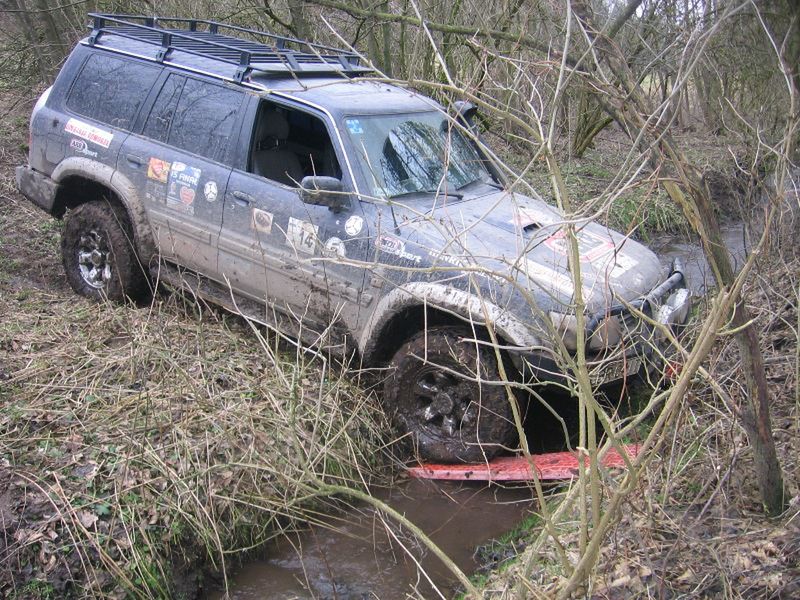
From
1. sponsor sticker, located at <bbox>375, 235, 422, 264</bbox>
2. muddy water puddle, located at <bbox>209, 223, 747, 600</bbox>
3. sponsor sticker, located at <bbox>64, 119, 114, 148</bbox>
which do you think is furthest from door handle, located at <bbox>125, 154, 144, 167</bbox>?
muddy water puddle, located at <bbox>209, 223, 747, 600</bbox>

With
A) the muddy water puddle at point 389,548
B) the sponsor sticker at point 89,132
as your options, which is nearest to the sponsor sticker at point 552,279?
the muddy water puddle at point 389,548

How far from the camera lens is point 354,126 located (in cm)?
505

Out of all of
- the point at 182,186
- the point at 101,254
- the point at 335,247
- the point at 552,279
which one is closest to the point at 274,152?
the point at 182,186

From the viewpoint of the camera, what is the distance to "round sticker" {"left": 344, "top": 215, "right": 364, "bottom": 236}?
15.8ft

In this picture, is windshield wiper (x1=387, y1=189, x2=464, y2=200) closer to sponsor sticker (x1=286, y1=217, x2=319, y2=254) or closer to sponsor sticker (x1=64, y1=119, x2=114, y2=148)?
sponsor sticker (x1=286, y1=217, x2=319, y2=254)

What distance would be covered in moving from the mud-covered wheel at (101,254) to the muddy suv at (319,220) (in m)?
0.01

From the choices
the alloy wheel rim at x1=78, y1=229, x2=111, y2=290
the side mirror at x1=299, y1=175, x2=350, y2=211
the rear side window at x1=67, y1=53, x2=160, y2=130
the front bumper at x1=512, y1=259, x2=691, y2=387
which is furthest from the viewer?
the alloy wheel rim at x1=78, y1=229, x2=111, y2=290

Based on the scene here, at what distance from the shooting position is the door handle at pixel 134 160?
569 cm

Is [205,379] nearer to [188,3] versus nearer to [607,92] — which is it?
[607,92]

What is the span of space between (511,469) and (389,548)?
0.83 meters

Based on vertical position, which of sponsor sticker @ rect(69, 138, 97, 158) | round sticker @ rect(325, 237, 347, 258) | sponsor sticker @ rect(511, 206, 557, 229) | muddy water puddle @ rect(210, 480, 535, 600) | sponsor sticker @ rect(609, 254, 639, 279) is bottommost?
muddy water puddle @ rect(210, 480, 535, 600)

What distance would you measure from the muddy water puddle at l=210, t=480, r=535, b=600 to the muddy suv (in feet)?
0.97

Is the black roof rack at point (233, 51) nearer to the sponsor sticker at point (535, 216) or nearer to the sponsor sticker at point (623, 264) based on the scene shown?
the sponsor sticker at point (535, 216)

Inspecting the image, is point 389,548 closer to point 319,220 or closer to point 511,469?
point 511,469
